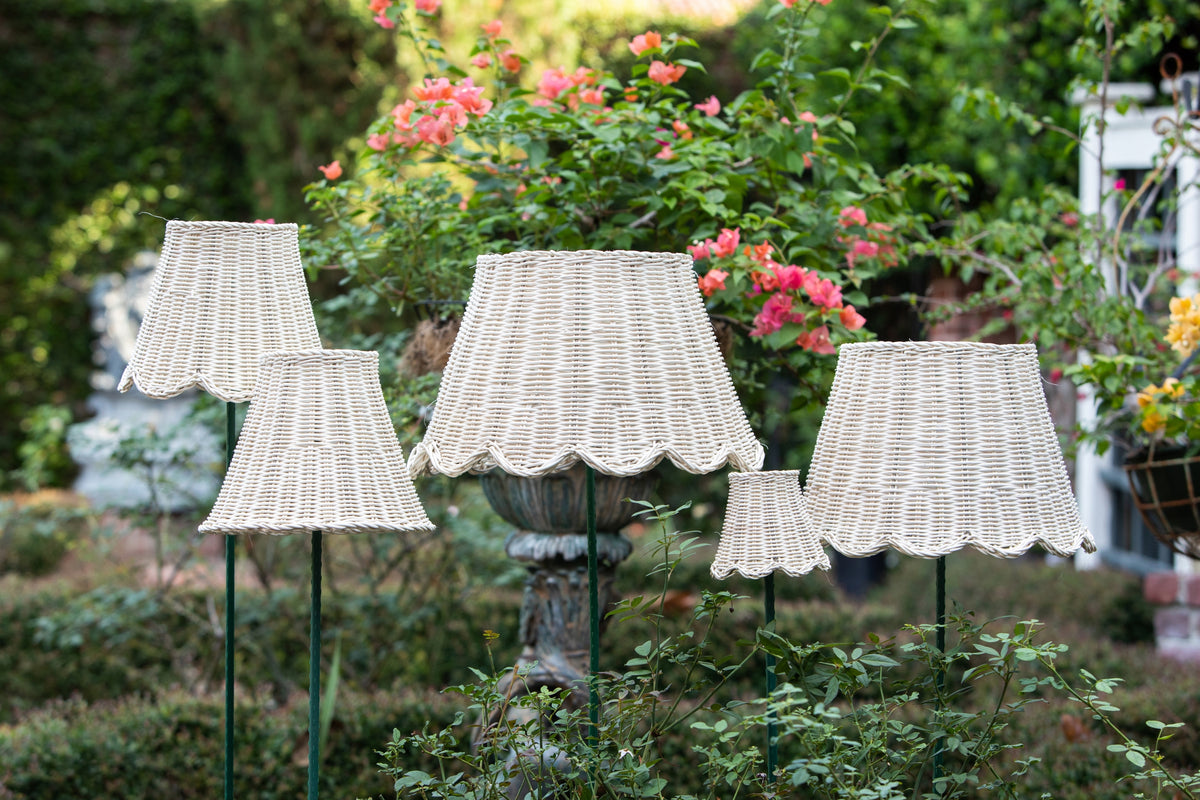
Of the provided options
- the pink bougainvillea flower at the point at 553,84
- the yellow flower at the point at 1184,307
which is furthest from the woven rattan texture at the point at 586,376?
the yellow flower at the point at 1184,307

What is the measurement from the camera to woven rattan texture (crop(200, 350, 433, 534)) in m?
1.54

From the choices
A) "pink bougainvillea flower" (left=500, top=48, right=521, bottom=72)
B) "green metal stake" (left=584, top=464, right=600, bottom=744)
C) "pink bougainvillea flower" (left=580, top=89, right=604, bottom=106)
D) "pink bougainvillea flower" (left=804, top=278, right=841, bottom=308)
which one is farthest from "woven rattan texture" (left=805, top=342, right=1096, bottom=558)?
"pink bougainvillea flower" (left=500, top=48, right=521, bottom=72)

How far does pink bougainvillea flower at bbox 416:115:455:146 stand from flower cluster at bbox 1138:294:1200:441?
165cm

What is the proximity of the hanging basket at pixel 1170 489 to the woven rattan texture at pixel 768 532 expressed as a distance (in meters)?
1.04

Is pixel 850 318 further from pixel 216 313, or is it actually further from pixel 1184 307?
pixel 216 313

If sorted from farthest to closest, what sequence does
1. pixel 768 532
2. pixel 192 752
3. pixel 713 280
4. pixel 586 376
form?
pixel 192 752 < pixel 713 280 < pixel 768 532 < pixel 586 376

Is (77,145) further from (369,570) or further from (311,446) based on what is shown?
(311,446)

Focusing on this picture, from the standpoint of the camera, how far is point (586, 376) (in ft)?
5.08

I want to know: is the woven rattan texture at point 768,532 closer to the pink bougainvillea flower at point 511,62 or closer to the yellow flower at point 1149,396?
the yellow flower at point 1149,396

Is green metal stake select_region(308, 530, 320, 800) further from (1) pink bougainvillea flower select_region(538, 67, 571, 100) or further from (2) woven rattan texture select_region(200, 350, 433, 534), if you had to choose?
(1) pink bougainvillea flower select_region(538, 67, 571, 100)

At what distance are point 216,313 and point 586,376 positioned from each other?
2.52 feet

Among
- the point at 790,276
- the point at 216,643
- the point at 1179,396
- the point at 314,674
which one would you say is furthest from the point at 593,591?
the point at 216,643

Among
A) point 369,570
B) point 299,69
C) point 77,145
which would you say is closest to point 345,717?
point 369,570

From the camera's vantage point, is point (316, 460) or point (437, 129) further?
point (437, 129)
